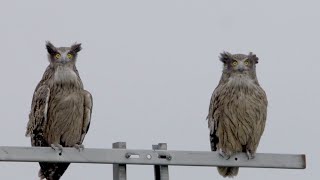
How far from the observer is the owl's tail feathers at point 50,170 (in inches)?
270

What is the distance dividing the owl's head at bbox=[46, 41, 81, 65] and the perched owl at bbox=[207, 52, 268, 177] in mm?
1769

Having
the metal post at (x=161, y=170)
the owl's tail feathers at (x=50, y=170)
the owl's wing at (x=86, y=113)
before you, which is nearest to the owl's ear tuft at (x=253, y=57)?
the owl's wing at (x=86, y=113)

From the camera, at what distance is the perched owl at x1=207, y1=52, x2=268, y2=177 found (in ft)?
25.7

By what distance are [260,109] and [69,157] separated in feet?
14.2

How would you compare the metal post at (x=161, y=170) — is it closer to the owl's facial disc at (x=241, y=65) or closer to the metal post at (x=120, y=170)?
the metal post at (x=120, y=170)

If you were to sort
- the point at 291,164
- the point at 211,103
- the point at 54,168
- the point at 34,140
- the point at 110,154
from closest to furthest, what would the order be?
the point at 110,154 < the point at 291,164 < the point at 54,168 < the point at 34,140 < the point at 211,103

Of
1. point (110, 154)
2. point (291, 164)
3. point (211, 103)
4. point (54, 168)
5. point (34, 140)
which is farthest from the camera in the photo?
point (211, 103)

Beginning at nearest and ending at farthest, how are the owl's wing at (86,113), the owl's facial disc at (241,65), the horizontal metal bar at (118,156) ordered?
the horizontal metal bar at (118,156) < the owl's wing at (86,113) < the owl's facial disc at (241,65)

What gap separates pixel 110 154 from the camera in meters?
4.01

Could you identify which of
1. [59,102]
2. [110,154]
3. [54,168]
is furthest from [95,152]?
[59,102]

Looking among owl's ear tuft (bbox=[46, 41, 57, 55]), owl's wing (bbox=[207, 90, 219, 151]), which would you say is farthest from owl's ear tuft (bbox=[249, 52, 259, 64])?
owl's ear tuft (bbox=[46, 41, 57, 55])

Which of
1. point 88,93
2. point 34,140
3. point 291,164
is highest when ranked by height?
point 88,93

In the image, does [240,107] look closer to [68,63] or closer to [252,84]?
[252,84]

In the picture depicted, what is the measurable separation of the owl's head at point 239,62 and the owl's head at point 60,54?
1851 mm
